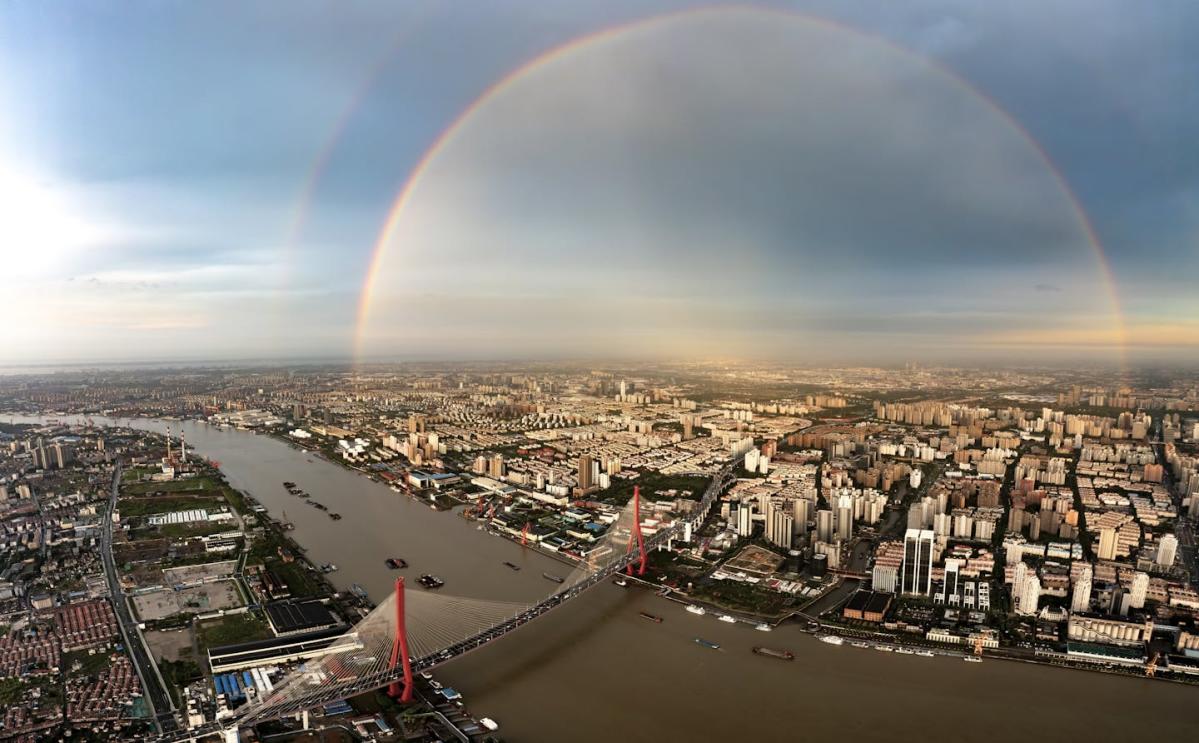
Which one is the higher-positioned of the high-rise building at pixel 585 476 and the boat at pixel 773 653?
the high-rise building at pixel 585 476

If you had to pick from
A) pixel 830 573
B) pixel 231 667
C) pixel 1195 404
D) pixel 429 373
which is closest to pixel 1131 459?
pixel 1195 404

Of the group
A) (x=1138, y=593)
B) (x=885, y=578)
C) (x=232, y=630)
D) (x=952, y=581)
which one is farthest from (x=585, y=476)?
(x=1138, y=593)

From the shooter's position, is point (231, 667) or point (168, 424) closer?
point (231, 667)

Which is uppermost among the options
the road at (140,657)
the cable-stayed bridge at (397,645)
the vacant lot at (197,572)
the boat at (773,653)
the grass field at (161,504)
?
the cable-stayed bridge at (397,645)

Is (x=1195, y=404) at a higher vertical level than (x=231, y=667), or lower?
higher

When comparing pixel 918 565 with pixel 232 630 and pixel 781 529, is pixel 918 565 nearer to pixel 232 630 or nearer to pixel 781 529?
pixel 781 529

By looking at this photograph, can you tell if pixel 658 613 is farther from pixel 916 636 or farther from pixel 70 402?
pixel 70 402

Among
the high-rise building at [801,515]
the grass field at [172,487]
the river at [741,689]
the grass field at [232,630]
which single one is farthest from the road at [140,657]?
the high-rise building at [801,515]

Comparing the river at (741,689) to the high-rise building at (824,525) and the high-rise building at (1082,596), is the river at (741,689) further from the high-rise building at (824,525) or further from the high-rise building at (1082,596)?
the high-rise building at (824,525)
